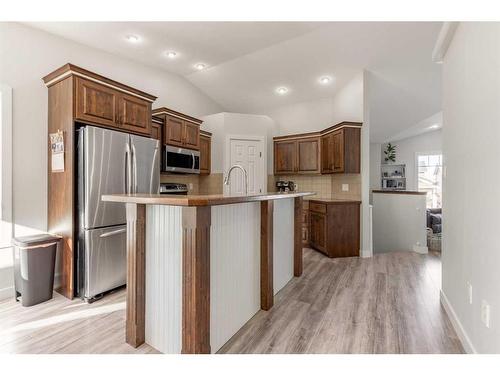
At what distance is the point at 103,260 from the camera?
2.63 m

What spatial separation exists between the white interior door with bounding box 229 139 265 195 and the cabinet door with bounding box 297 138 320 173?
2.67 feet

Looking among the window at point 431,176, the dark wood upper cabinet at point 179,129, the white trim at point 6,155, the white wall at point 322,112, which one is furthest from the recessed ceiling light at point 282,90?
the window at point 431,176

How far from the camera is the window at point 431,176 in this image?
819cm

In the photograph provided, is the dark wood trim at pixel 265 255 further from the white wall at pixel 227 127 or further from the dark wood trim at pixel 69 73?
the white wall at pixel 227 127

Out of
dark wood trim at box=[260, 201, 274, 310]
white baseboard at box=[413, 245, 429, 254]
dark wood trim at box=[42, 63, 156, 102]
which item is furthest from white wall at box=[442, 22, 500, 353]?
dark wood trim at box=[42, 63, 156, 102]

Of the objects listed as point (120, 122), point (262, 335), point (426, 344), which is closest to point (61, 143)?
point (120, 122)

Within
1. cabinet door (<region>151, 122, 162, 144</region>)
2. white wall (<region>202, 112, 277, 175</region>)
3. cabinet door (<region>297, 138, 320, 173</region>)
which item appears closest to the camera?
cabinet door (<region>151, 122, 162, 144</region>)

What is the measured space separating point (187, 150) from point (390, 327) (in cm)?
370

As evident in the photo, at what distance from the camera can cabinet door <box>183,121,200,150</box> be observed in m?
4.31

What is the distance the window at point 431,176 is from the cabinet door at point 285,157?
5.76 meters

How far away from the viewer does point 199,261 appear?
1489mm

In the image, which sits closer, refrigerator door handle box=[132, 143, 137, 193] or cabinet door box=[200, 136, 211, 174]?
refrigerator door handle box=[132, 143, 137, 193]

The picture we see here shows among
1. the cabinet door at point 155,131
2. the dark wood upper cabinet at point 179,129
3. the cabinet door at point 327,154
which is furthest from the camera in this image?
the cabinet door at point 327,154

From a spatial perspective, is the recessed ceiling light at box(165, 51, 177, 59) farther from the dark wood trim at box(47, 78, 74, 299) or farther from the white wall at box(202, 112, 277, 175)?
the dark wood trim at box(47, 78, 74, 299)
